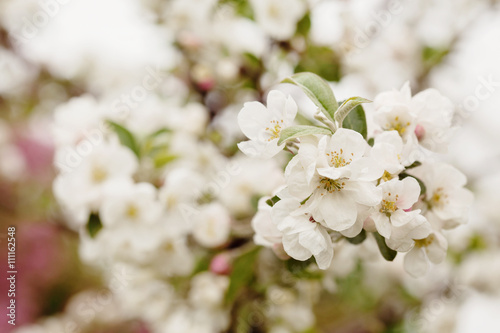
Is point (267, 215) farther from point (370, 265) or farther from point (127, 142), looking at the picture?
point (370, 265)

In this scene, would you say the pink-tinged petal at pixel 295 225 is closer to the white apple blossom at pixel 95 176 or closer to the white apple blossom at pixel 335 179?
the white apple blossom at pixel 335 179

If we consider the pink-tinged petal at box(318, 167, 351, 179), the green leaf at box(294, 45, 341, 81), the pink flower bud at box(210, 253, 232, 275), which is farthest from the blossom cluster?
the green leaf at box(294, 45, 341, 81)

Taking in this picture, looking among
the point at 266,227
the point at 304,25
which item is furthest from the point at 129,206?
the point at 304,25

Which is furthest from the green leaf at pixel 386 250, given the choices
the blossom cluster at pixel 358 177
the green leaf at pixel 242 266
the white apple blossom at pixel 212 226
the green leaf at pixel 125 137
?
the green leaf at pixel 125 137

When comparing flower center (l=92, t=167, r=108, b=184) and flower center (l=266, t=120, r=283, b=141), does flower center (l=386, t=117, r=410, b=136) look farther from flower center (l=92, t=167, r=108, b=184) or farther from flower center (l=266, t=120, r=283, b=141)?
flower center (l=92, t=167, r=108, b=184)

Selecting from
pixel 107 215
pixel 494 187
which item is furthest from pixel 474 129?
pixel 107 215

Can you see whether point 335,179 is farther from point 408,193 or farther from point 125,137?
point 125,137
